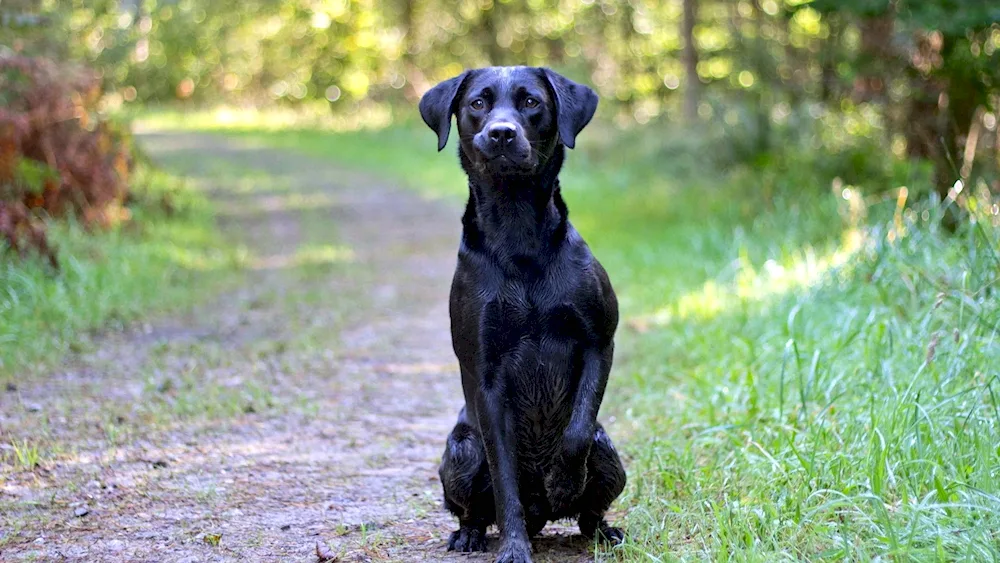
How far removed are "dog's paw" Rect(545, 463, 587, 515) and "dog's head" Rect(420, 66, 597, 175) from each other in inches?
41.2

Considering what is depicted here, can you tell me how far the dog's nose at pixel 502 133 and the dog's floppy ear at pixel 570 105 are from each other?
0.28 metres

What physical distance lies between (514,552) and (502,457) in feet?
1.03

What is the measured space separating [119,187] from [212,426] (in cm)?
575

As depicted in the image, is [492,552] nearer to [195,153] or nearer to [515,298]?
[515,298]

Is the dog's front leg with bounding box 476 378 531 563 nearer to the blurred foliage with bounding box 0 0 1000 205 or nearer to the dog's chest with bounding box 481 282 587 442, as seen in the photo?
the dog's chest with bounding box 481 282 587 442

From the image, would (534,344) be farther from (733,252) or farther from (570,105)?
(733,252)

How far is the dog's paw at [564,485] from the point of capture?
3.55 metres

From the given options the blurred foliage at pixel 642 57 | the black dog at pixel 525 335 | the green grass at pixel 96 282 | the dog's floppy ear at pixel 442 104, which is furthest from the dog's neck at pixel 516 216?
the green grass at pixel 96 282

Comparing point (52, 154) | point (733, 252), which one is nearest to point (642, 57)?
point (733, 252)

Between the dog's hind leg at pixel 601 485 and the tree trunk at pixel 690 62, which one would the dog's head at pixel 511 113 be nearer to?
the dog's hind leg at pixel 601 485

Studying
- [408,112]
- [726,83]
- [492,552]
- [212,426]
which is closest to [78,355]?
[212,426]

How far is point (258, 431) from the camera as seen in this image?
17.3ft

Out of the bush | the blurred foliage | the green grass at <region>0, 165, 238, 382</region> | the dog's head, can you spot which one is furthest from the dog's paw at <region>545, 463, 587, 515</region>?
the bush

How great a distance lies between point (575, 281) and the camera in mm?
3551
